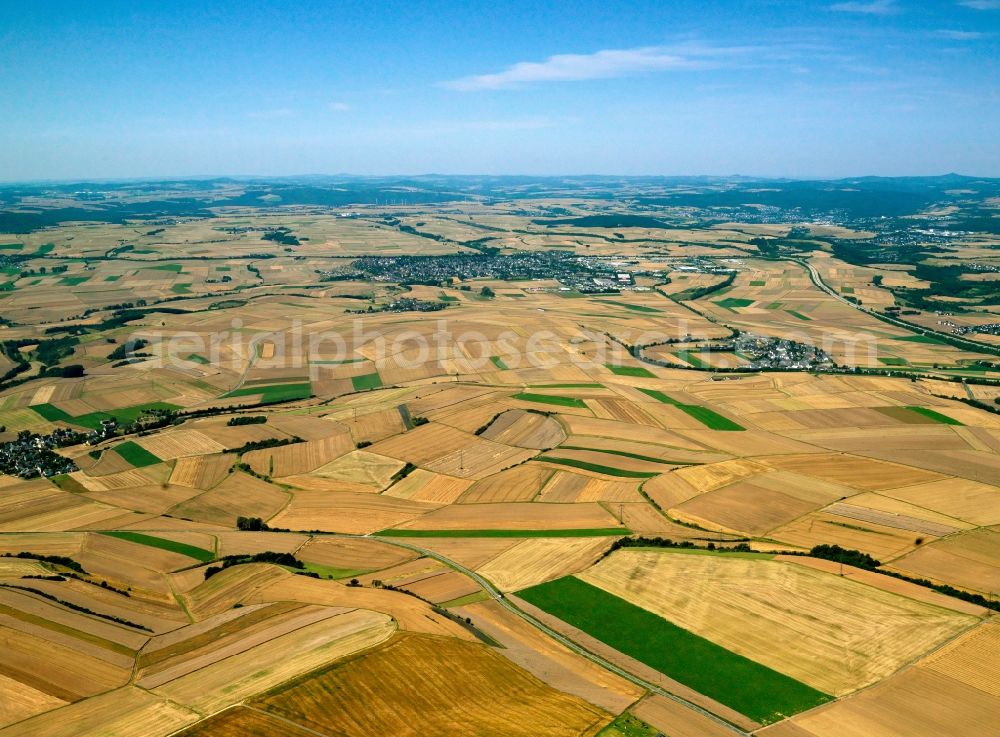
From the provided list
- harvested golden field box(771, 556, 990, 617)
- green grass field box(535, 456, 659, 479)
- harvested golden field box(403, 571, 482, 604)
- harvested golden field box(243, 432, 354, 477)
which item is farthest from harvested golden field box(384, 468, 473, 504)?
harvested golden field box(771, 556, 990, 617)

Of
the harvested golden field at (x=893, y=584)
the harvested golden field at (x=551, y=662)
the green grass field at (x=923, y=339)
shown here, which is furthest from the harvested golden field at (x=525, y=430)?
the green grass field at (x=923, y=339)

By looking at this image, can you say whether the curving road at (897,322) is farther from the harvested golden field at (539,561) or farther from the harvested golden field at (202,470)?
the harvested golden field at (202,470)

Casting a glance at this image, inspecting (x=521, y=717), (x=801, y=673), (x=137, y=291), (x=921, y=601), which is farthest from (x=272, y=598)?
(x=137, y=291)

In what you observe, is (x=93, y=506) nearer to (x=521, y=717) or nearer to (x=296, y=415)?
(x=296, y=415)

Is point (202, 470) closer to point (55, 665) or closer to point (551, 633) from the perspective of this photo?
point (55, 665)

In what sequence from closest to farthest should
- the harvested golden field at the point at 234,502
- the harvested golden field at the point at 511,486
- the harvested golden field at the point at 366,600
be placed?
the harvested golden field at the point at 366,600
the harvested golden field at the point at 234,502
the harvested golden field at the point at 511,486

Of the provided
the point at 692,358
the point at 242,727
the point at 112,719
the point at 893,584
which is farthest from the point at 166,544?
the point at 692,358

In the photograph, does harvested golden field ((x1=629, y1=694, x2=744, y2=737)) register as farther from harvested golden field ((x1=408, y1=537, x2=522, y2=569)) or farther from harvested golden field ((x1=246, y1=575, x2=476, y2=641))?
harvested golden field ((x1=408, y1=537, x2=522, y2=569))
